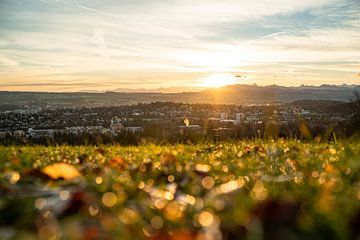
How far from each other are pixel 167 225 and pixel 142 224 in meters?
0.14

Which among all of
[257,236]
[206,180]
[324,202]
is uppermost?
[257,236]

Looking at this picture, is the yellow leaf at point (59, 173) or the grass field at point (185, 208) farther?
the yellow leaf at point (59, 173)

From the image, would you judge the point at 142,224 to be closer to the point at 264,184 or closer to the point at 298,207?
the point at 298,207

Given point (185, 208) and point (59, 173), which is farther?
point (59, 173)

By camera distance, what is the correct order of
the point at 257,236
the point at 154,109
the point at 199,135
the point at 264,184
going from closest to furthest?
the point at 257,236 → the point at 264,184 → the point at 199,135 → the point at 154,109

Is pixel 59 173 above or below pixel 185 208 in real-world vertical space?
below

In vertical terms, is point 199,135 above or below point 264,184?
below

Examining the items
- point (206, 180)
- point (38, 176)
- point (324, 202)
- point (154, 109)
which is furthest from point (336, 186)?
point (154, 109)

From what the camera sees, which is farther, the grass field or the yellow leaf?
the yellow leaf

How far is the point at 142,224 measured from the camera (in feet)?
5.79

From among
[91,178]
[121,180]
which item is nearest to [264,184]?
[121,180]

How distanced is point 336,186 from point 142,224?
155cm

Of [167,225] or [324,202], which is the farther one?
[324,202]

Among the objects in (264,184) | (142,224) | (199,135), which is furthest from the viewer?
(199,135)
